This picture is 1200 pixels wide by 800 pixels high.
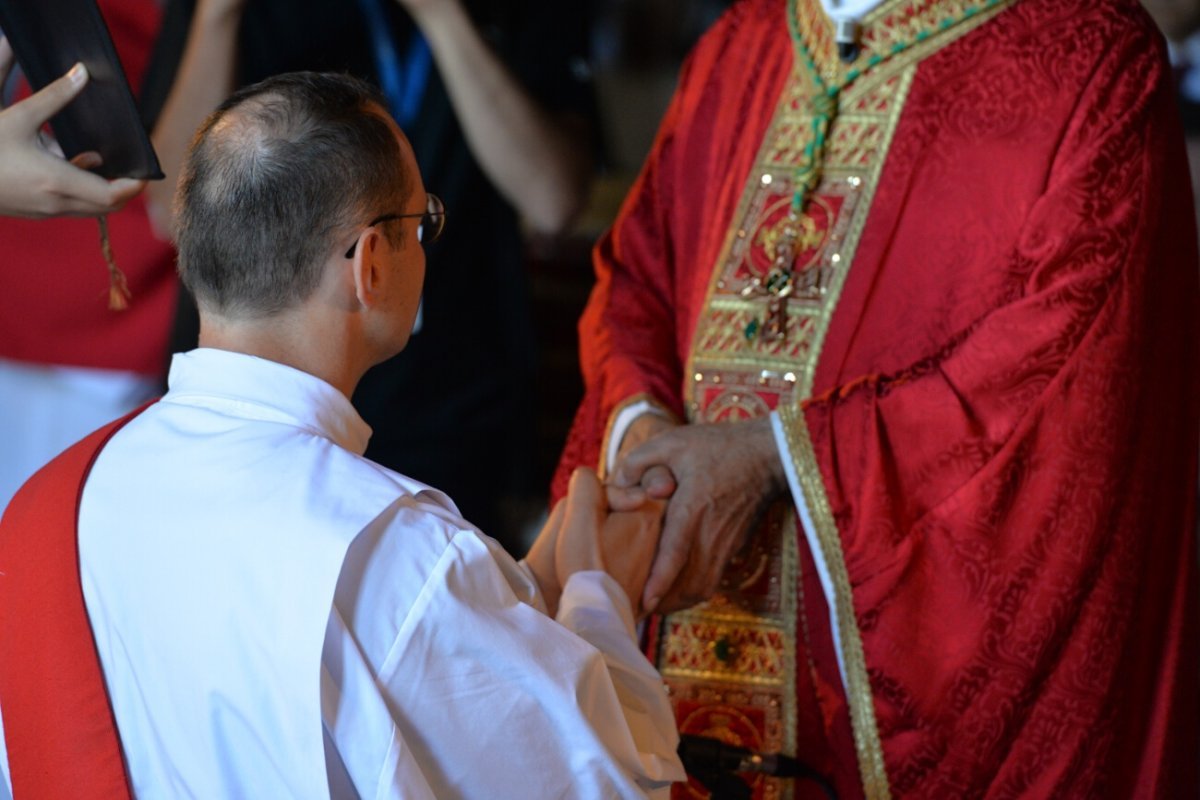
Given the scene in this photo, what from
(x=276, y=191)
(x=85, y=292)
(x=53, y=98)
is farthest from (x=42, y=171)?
(x=85, y=292)

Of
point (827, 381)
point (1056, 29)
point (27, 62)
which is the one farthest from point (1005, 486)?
point (27, 62)

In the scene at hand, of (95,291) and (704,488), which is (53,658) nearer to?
(704,488)

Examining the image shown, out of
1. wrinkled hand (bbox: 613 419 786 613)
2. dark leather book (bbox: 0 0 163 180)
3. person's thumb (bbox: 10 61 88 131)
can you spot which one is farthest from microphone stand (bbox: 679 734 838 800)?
person's thumb (bbox: 10 61 88 131)

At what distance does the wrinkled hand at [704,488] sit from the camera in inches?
86.2

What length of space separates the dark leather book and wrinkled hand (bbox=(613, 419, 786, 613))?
865 millimetres

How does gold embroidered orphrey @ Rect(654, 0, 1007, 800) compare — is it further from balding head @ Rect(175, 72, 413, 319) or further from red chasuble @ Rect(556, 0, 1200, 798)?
A: balding head @ Rect(175, 72, 413, 319)

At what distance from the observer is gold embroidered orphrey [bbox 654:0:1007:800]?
235cm

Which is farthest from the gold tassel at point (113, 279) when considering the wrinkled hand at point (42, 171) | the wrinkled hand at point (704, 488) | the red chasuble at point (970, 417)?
the red chasuble at point (970, 417)

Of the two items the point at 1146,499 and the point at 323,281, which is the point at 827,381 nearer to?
the point at 1146,499

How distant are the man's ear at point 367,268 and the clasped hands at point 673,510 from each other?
0.55 metres

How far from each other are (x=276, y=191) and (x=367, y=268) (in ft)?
0.44

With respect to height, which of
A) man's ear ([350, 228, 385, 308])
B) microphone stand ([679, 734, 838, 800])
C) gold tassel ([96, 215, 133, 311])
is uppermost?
man's ear ([350, 228, 385, 308])

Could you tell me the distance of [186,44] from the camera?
312 centimetres

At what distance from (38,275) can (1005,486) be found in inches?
123
